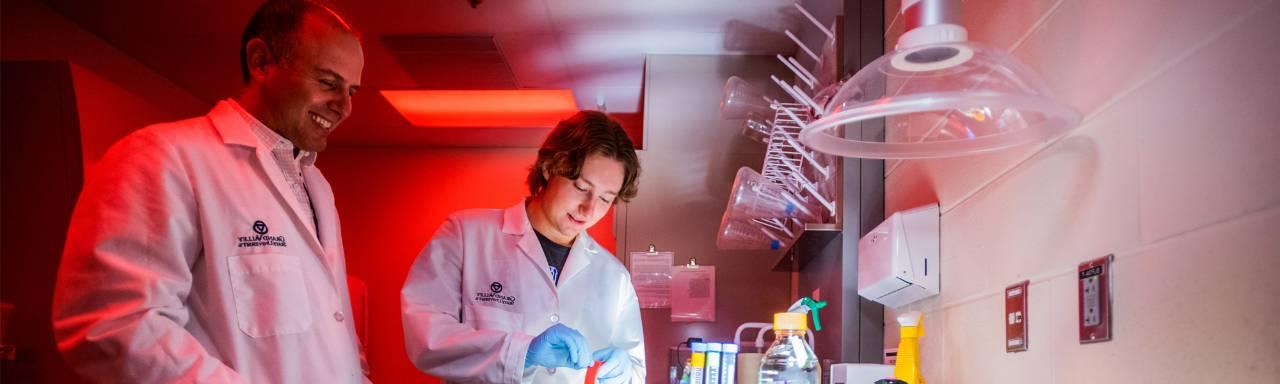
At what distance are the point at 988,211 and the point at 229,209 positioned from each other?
4.28 ft

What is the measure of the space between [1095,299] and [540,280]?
1.54 meters

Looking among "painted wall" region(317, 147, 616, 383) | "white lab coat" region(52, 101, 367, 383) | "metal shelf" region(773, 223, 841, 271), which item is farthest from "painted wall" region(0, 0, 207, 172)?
"metal shelf" region(773, 223, 841, 271)

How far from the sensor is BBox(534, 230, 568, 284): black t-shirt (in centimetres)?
266

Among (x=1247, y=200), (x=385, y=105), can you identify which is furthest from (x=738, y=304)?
(x=1247, y=200)

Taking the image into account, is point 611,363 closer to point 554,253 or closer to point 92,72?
point 554,253

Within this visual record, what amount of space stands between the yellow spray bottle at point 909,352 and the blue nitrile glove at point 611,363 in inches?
31.8

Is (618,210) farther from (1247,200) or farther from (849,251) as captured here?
(1247,200)

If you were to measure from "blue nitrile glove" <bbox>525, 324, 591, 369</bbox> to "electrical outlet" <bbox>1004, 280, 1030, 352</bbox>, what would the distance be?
37.3 inches

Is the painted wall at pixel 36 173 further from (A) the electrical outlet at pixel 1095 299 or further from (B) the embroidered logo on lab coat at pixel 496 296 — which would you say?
(A) the electrical outlet at pixel 1095 299

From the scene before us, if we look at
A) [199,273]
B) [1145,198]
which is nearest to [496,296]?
[199,273]

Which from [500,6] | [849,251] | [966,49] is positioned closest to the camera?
[966,49]

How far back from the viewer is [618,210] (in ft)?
14.0

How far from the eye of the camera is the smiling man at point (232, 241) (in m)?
1.53

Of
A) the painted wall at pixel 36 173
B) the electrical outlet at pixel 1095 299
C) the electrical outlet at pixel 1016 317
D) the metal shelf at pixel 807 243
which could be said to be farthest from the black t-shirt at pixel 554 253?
the painted wall at pixel 36 173
